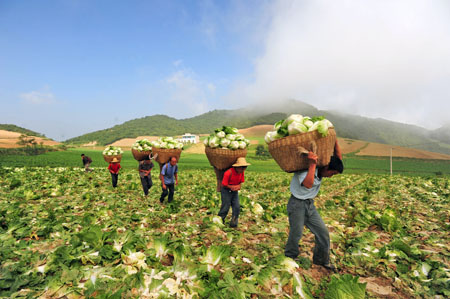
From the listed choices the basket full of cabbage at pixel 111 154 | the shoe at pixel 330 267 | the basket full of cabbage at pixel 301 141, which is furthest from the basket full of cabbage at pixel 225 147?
the basket full of cabbage at pixel 111 154

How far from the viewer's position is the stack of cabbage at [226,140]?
5.90 metres

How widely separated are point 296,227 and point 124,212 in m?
6.47

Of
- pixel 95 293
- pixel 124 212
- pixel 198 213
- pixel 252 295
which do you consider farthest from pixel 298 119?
pixel 124 212

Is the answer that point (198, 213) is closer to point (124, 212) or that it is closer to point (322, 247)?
point (124, 212)

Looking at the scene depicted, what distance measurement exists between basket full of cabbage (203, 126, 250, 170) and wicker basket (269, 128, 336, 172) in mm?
2024

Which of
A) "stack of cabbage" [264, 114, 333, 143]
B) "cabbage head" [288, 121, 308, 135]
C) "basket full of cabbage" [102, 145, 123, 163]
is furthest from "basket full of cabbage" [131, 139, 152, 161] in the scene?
"cabbage head" [288, 121, 308, 135]

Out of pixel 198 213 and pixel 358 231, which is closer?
pixel 358 231

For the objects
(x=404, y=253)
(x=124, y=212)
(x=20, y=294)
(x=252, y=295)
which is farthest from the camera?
(x=124, y=212)

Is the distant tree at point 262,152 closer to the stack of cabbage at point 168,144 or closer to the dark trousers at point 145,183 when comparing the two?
the dark trousers at point 145,183

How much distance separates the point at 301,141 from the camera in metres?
3.58

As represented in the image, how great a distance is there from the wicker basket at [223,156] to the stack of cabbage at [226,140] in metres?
0.12

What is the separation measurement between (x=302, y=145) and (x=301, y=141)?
0.08 metres

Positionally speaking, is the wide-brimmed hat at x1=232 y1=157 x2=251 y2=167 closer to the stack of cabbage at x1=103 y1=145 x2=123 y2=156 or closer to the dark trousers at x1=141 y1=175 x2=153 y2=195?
the dark trousers at x1=141 y1=175 x2=153 y2=195

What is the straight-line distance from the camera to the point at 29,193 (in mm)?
9570
